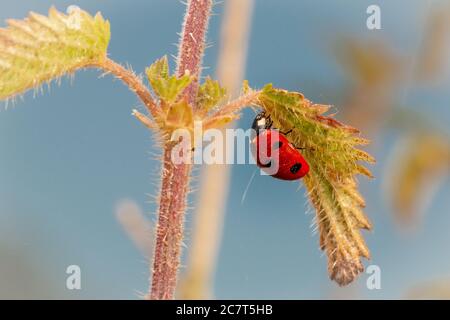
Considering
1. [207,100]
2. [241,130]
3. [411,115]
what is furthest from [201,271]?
[411,115]

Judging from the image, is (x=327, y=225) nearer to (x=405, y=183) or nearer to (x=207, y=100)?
(x=207, y=100)

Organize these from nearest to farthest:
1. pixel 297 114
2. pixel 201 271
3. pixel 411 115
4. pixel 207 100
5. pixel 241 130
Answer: pixel 207 100, pixel 297 114, pixel 241 130, pixel 201 271, pixel 411 115

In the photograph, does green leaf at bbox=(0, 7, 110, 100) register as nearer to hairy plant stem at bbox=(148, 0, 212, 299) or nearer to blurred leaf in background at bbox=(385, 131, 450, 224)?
hairy plant stem at bbox=(148, 0, 212, 299)

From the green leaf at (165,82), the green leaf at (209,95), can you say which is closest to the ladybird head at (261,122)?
the green leaf at (209,95)

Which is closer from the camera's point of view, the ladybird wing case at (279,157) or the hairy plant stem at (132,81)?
the hairy plant stem at (132,81)

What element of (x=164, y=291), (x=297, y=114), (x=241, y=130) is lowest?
(x=164, y=291)

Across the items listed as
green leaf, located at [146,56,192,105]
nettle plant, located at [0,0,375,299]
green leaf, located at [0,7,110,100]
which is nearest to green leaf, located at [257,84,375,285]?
nettle plant, located at [0,0,375,299]

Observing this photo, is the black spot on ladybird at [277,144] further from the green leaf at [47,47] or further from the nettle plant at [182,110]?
the green leaf at [47,47]

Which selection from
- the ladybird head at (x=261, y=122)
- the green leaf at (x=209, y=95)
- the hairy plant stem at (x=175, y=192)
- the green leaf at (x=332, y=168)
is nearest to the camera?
the hairy plant stem at (x=175, y=192)
